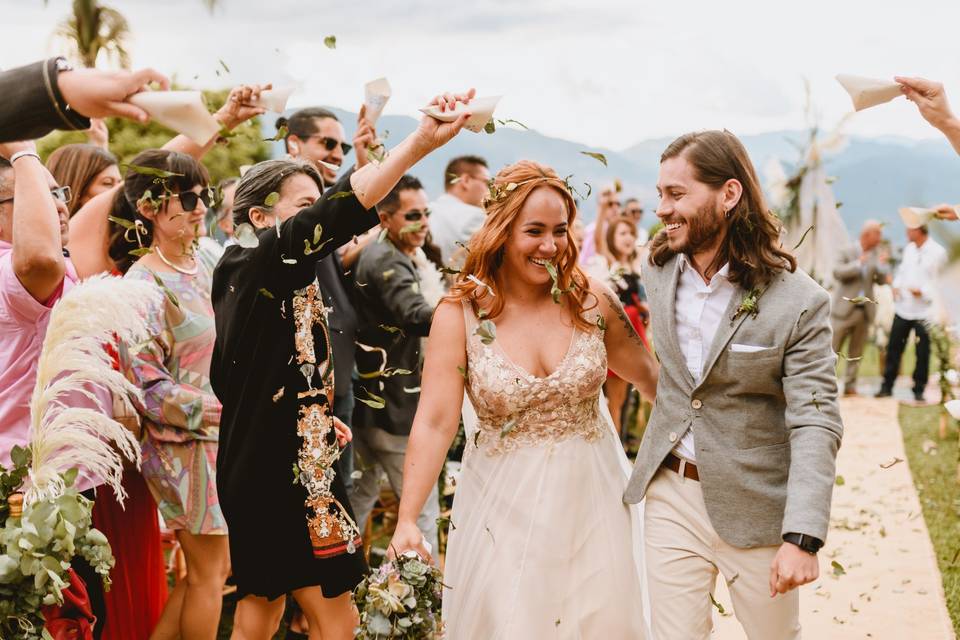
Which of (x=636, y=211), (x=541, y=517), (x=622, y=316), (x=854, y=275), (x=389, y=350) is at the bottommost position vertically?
(x=854, y=275)

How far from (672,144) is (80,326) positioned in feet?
6.59

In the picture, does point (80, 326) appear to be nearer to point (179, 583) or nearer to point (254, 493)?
point (254, 493)

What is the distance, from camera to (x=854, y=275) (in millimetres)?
13195

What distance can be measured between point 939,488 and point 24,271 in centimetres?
755

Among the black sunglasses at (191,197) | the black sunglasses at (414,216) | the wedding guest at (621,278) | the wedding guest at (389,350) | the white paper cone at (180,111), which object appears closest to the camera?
the white paper cone at (180,111)

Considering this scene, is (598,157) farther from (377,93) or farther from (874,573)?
(874,573)

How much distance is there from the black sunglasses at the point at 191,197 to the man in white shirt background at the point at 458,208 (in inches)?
89.6

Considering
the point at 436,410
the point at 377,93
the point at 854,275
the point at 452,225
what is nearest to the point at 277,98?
the point at 377,93

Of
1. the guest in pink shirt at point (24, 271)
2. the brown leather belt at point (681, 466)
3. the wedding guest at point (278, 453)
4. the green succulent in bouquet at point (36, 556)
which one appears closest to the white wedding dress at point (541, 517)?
the brown leather belt at point (681, 466)

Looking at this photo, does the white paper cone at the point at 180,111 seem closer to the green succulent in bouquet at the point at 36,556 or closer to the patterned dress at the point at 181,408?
the green succulent in bouquet at the point at 36,556

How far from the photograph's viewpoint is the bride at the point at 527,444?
3.47 meters

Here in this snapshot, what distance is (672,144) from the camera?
3.47 meters

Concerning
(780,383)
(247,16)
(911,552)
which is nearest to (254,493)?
(247,16)

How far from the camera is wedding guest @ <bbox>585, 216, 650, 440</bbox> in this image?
8547mm
